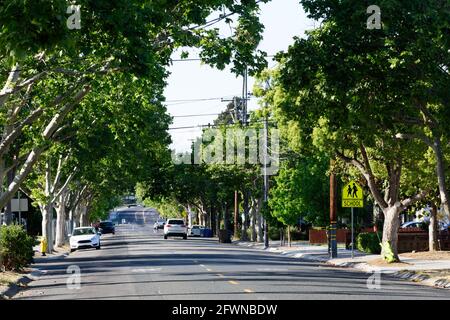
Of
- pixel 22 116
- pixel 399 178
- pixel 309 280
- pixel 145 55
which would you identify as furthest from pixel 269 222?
pixel 145 55

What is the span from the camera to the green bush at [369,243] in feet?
153

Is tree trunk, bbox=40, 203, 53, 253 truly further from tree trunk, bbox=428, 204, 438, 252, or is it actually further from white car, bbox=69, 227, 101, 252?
tree trunk, bbox=428, 204, 438, 252

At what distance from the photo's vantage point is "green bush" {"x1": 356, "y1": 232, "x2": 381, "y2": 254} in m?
46.7

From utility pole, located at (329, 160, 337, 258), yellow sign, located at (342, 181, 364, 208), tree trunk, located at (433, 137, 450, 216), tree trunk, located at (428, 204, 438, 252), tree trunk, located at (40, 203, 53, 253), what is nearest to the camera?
tree trunk, located at (433, 137, 450, 216)

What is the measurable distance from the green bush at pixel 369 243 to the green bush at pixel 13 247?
1861 centimetres

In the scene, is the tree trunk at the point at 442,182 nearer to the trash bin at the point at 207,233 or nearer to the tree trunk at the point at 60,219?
the tree trunk at the point at 60,219

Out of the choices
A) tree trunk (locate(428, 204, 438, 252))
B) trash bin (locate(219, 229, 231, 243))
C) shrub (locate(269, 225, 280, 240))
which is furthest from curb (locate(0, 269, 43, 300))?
shrub (locate(269, 225, 280, 240))

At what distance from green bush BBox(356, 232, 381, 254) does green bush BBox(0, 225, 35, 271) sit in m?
18.6

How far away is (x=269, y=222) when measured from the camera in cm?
6412

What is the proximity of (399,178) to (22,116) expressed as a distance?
15.4 metres

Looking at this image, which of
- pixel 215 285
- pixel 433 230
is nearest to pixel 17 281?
pixel 215 285

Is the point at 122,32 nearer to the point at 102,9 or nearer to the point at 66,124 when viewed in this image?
the point at 102,9

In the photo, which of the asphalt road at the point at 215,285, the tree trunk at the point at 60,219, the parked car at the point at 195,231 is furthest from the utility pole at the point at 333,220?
the parked car at the point at 195,231

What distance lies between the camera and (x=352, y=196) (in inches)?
1647
